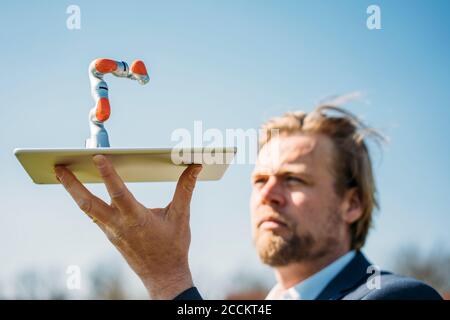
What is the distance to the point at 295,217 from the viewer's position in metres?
2.41

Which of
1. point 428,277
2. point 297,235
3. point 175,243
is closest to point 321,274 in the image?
point 297,235

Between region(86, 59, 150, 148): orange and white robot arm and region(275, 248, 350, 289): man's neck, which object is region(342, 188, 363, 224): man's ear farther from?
region(86, 59, 150, 148): orange and white robot arm

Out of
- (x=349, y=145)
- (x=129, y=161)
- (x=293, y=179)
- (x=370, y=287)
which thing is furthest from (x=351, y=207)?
(x=129, y=161)

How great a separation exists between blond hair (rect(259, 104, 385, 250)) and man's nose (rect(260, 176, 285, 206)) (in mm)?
359

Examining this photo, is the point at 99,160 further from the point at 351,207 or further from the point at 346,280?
the point at 351,207

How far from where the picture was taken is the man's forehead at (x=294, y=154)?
2.50m

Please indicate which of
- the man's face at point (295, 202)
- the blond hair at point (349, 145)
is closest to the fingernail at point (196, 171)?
the man's face at point (295, 202)

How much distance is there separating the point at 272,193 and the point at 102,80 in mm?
Result: 760

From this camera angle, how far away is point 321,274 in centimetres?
230

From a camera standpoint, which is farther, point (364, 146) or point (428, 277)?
point (428, 277)

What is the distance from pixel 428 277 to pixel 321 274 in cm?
1625

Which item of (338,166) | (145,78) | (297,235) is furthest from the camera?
(338,166)
